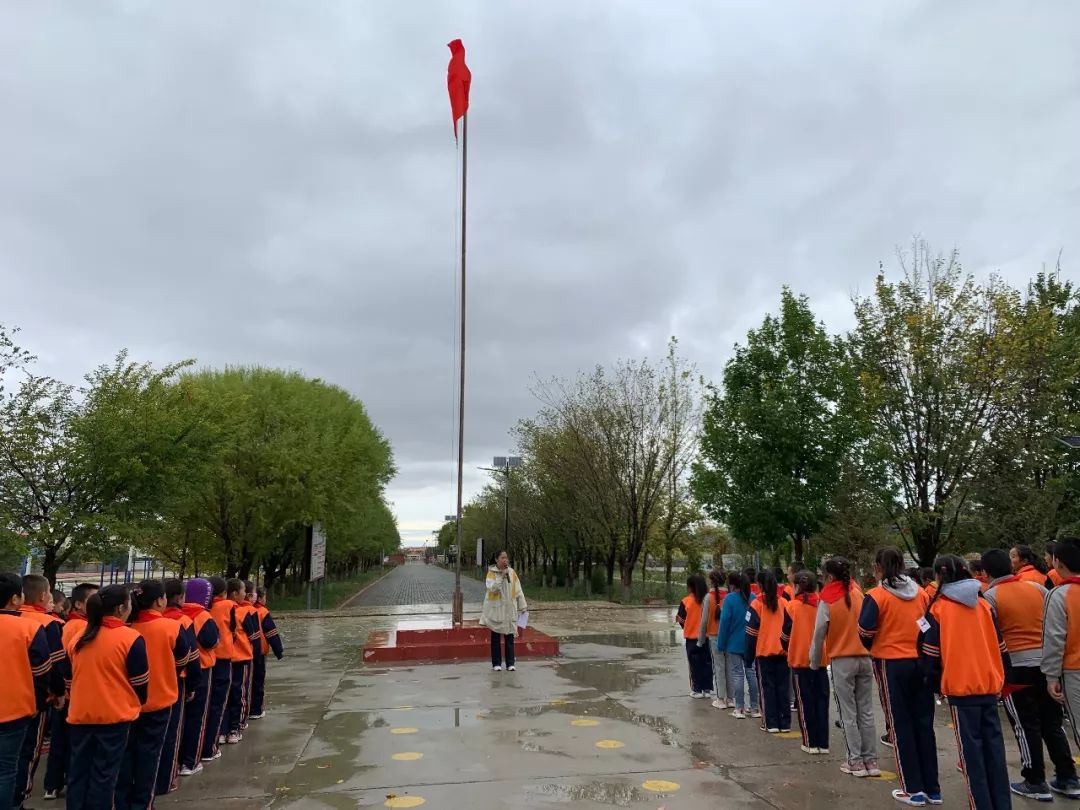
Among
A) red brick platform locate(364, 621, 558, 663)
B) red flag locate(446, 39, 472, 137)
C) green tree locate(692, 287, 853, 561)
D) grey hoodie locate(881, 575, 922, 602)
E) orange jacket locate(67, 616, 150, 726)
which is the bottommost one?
red brick platform locate(364, 621, 558, 663)

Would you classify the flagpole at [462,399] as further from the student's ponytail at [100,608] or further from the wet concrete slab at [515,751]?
the student's ponytail at [100,608]

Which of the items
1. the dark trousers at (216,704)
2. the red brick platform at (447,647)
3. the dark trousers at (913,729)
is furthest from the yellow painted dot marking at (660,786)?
the red brick platform at (447,647)

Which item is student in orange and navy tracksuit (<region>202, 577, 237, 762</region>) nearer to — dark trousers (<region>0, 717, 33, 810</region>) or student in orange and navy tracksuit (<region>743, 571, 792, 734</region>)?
dark trousers (<region>0, 717, 33, 810</region>)

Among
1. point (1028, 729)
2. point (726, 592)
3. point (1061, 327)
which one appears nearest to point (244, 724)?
point (726, 592)

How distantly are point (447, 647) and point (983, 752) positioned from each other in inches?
382

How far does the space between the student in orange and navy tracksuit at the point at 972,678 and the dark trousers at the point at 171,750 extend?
5.82 metres

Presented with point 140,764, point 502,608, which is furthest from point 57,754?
point 502,608

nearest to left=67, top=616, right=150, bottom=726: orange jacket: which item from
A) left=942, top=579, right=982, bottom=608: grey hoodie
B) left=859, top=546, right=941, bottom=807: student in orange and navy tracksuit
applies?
left=859, top=546, right=941, bottom=807: student in orange and navy tracksuit

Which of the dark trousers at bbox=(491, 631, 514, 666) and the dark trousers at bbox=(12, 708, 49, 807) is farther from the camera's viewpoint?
the dark trousers at bbox=(491, 631, 514, 666)

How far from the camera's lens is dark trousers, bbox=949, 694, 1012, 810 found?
16.1 feet

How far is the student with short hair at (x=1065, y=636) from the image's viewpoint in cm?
536

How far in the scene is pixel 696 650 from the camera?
380 inches

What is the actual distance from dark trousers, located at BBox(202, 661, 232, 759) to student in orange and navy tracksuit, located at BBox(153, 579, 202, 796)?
70cm

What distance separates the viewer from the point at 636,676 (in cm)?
1152
